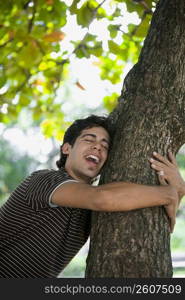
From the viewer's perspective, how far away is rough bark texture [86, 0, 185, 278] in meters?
2.60

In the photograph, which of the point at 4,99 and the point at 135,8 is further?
the point at 4,99

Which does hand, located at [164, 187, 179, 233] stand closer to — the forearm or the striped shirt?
the forearm

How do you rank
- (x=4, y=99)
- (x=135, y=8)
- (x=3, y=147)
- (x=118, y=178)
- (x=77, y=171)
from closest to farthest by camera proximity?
(x=118, y=178), (x=77, y=171), (x=135, y=8), (x=4, y=99), (x=3, y=147)

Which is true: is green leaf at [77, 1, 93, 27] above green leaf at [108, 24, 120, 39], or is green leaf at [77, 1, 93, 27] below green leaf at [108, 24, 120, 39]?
below

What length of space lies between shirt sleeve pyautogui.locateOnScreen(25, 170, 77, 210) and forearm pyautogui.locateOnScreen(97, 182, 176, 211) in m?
0.30

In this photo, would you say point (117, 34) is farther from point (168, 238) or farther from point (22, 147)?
→ point (22, 147)

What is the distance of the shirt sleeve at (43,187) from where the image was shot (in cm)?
283

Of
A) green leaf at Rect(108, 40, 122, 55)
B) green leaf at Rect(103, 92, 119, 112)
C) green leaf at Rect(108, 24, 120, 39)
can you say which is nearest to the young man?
green leaf at Rect(108, 40, 122, 55)

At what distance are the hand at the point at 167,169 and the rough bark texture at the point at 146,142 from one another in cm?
3

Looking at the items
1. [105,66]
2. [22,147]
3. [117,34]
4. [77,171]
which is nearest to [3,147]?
[22,147]

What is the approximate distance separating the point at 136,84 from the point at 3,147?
18.8 metres

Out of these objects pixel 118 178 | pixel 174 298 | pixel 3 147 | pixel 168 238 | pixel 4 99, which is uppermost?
pixel 3 147

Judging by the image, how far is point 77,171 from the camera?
10.4ft

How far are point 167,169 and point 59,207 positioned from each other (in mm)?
636
